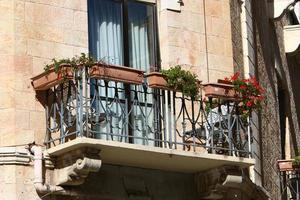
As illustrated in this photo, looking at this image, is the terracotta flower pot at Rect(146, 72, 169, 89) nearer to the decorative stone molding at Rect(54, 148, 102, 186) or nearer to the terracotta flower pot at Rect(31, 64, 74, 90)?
the terracotta flower pot at Rect(31, 64, 74, 90)

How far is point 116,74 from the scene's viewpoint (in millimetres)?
13867

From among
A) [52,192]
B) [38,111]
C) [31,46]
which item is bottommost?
[52,192]

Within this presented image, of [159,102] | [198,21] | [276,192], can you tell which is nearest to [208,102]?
[159,102]

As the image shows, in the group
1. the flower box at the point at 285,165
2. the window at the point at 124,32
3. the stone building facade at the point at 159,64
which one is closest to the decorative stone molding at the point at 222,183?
the stone building facade at the point at 159,64

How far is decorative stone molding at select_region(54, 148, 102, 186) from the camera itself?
44.0ft

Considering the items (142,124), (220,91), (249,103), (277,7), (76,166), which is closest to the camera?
(76,166)

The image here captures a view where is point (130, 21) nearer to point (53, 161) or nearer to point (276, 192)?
point (53, 161)

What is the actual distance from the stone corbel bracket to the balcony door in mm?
794

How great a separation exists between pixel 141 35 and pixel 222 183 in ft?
8.86

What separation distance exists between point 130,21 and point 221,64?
167 centimetres

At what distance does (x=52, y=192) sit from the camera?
13.7 meters

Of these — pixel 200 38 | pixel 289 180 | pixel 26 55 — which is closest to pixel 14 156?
pixel 26 55

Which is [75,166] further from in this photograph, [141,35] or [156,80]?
[141,35]

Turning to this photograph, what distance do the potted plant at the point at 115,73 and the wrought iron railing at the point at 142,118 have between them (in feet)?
0.44
